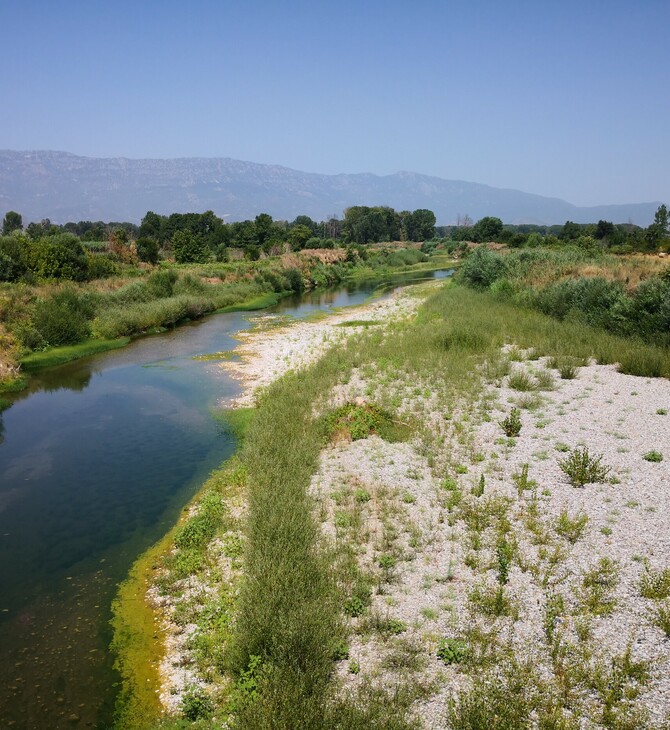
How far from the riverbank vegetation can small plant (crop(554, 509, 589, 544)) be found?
4cm

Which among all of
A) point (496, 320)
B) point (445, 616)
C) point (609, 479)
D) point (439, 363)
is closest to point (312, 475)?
point (445, 616)

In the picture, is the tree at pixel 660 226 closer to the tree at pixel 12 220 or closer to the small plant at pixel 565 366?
the small plant at pixel 565 366

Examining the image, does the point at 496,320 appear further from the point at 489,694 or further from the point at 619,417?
the point at 489,694

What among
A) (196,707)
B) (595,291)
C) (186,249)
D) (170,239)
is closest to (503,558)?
(196,707)

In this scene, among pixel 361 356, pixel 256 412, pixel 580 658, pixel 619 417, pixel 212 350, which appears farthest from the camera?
pixel 212 350

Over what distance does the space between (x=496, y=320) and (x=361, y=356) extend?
31.9 feet

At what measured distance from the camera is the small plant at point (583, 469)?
1211 centimetres

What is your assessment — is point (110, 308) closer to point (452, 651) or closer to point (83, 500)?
point (83, 500)

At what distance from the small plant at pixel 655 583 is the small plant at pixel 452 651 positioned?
3.26 metres

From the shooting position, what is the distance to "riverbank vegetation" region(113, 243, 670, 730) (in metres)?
6.75

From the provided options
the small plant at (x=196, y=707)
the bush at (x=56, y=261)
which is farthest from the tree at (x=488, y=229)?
the small plant at (x=196, y=707)

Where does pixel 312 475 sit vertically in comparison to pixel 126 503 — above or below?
above

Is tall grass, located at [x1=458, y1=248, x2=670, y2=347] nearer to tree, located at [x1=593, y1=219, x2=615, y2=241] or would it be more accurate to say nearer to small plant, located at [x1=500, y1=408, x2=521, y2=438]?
small plant, located at [x1=500, y1=408, x2=521, y2=438]

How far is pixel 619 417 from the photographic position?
15.5 meters
